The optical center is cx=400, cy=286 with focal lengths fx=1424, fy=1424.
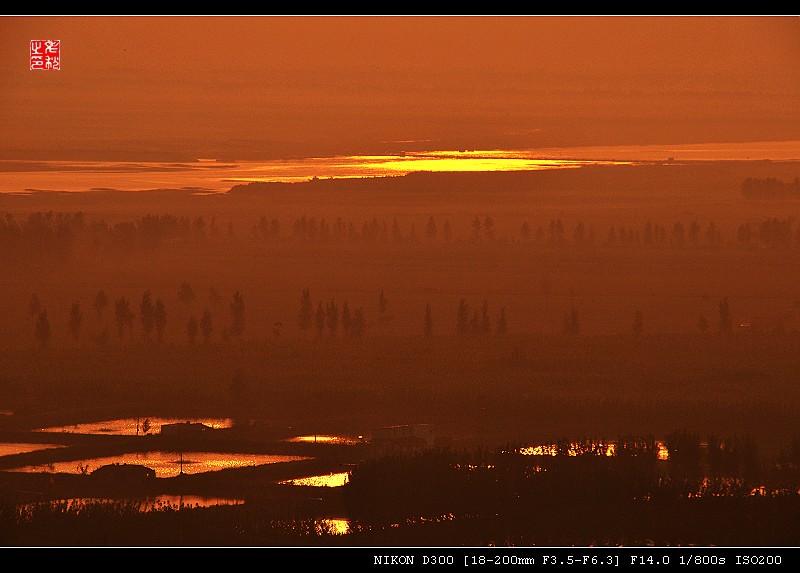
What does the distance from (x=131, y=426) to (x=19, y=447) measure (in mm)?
17025

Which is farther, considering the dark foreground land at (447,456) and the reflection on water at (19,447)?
the reflection on water at (19,447)

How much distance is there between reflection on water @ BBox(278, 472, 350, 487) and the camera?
92.9 meters

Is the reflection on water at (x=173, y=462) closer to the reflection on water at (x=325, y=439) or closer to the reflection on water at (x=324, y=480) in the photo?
the reflection on water at (x=324, y=480)

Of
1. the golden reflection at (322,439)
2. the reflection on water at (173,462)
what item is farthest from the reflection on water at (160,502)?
the golden reflection at (322,439)

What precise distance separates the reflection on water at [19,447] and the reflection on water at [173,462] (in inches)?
281

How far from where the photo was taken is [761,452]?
112 meters

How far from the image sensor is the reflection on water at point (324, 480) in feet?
305

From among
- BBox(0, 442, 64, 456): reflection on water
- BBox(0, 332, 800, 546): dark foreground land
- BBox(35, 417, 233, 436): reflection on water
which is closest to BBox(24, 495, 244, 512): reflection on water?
BBox(0, 332, 800, 546): dark foreground land

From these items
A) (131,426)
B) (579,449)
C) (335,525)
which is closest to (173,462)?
(131,426)

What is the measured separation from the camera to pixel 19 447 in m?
110

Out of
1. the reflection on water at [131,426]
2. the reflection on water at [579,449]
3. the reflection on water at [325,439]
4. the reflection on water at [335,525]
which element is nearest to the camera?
the reflection on water at [335,525]

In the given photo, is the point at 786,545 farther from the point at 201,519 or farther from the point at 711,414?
the point at 711,414

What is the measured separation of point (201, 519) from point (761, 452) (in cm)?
5159

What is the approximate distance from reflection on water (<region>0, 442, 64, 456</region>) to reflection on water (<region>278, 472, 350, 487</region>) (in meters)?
24.2
